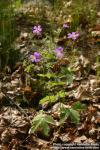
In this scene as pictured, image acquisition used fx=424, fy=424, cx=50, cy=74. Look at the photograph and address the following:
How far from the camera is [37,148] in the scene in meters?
2.87

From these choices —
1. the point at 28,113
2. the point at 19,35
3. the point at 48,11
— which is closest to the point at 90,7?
the point at 48,11

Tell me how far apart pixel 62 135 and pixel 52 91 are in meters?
0.54

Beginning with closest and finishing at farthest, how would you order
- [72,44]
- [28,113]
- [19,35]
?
1. [28,113]
2. [72,44]
3. [19,35]

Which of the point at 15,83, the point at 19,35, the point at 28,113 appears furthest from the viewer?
the point at 19,35

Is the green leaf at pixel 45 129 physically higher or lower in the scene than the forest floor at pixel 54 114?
higher

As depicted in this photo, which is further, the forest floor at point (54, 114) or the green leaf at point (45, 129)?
the forest floor at point (54, 114)

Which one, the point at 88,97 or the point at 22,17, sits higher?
the point at 22,17

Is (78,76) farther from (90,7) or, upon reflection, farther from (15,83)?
(90,7)

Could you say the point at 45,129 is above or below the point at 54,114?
above

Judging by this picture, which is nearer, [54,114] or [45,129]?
[45,129]

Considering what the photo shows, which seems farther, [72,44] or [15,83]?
[72,44]

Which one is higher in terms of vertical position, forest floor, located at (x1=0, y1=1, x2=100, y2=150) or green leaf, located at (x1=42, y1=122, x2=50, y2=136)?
green leaf, located at (x1=42, y1=122, x2=50, y2=136)

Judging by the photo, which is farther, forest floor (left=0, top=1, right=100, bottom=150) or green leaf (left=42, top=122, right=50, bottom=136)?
forest floor (left=0, top=1, right=100, bottom=150)

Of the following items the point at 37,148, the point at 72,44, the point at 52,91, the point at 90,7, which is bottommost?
the point at 37,148
